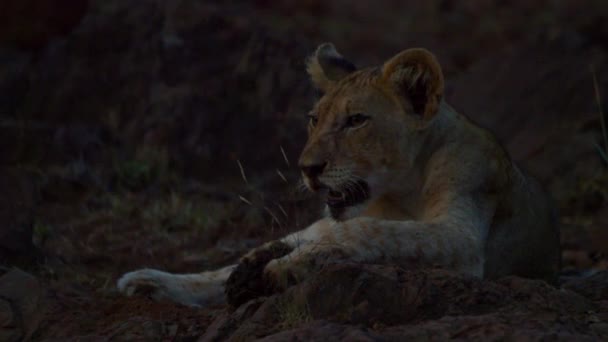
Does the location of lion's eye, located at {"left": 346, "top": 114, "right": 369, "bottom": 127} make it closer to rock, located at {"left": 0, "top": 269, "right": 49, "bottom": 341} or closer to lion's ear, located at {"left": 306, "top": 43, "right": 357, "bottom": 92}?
lion's ear, located at {"left": 306, "top": 43, "right": 357, "bottom": 92}

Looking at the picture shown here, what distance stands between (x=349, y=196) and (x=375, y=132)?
0.34 metres

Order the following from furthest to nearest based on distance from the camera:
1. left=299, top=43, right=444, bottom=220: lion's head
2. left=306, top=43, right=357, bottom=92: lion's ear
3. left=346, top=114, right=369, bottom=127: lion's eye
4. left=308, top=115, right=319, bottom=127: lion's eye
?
left=306, top=43, right=357, bottom=92: lion's ear, left=308, top=115, right=319, bottom=127: lion's eye, left=346, top=114, right=369, bottom=127: lion's eye, left=299, top=43, right=444, bottom=220: lion's head

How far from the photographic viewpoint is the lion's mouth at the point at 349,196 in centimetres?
552

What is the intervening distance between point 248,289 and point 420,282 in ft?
2.12

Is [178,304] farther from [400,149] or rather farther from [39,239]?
[39,239]

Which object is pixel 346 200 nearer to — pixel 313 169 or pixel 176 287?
pixel 313 169

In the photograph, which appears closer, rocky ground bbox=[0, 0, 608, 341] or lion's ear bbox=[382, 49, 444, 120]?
lion's ear bbox=[382, 49, 444, 120]

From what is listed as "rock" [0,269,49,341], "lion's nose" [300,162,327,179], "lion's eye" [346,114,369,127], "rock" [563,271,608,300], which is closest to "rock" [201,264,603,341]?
"rock" [563,271,608,300]

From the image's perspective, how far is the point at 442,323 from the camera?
148 inches

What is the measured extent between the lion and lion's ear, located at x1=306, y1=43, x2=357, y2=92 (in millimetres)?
227

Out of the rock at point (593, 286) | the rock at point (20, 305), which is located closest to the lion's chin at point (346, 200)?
the rock at point (593, 286)

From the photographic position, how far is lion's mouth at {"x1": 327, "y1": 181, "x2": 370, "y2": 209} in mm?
5523

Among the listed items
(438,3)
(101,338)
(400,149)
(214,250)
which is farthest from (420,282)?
(438,3)

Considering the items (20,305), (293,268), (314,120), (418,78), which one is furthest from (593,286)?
(20,305)
